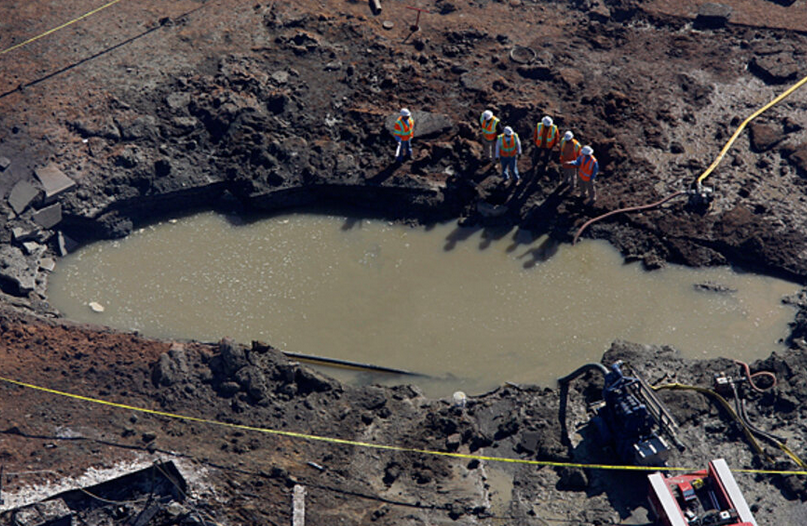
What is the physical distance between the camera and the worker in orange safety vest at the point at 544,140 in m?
15.5

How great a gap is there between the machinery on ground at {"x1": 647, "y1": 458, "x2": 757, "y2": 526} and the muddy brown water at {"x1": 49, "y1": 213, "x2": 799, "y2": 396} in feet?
10.6

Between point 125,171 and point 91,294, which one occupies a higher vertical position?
point 125,171

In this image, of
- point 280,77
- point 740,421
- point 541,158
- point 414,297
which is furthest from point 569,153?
point 280,77

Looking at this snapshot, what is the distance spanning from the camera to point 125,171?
623 inches

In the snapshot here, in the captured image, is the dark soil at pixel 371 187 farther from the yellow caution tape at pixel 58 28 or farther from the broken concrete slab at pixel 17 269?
the yellow caution tape at pixel 58 28

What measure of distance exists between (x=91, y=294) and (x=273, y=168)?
4.59m

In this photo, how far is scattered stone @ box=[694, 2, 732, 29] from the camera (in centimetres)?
1888

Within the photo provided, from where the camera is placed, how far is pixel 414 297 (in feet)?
48.5

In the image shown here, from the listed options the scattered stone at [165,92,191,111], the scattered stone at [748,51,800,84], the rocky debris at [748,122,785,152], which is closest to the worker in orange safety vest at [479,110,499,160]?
the rocky debris at [748,122,785,152]

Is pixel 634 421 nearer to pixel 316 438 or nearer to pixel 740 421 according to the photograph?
pixel 740 421

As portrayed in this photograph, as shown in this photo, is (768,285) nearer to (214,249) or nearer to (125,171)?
(214,249)

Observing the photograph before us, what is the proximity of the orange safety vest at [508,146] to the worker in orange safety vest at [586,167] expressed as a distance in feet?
3.77

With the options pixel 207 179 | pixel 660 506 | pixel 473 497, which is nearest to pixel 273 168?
pixel 207 179

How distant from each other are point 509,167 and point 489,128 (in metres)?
0.98
